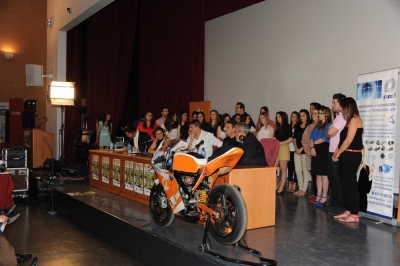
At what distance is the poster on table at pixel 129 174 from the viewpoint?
5.80 metres

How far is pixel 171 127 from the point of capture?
24.1 ft

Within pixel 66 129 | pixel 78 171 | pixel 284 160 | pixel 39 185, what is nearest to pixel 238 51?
pixel 284 160

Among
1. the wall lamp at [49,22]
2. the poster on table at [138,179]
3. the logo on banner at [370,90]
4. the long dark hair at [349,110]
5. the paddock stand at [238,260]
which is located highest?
the wall lamp at [49,22]

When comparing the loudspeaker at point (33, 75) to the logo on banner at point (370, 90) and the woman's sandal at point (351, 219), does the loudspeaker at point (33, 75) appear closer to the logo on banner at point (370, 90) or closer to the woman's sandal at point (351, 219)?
the logo on banner at point (370, 90)

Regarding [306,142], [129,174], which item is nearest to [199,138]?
[129,174]

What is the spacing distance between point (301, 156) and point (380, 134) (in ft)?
5.67

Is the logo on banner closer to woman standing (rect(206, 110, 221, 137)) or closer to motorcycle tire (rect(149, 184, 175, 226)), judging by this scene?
motorcycle tire (rect(149, 184, 175, 226))

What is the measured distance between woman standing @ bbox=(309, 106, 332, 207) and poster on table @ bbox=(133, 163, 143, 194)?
2.28 m

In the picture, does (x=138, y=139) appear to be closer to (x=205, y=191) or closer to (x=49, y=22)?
(x=205, y=191)

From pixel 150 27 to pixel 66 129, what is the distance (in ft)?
13.6

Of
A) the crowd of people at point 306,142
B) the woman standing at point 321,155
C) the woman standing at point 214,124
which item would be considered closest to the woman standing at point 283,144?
the crowd of people at point 306,142

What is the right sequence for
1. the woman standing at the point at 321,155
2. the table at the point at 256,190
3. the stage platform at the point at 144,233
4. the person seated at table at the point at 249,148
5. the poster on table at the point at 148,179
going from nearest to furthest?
the stage platform at the point at 144,233
the table at the point at 256,190
the person seated at table at the point at 249,148
the poster on table at the point at 148,179
the woman standing at the point at 321,155

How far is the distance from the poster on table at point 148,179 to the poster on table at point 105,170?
1.30 meters

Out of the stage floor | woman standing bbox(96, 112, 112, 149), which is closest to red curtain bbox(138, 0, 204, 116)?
woman standing bbox(96, 112, 112, 149)
